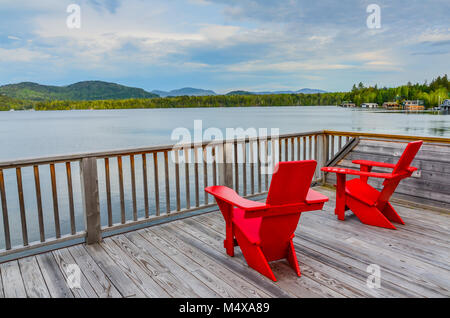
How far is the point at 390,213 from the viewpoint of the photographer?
3621 millimetres

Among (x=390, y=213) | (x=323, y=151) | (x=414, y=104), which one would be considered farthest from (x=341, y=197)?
(x=414, y=104)

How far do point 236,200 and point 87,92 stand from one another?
102 feet

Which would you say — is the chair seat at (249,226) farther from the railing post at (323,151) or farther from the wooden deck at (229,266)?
the railing post at (323,151)

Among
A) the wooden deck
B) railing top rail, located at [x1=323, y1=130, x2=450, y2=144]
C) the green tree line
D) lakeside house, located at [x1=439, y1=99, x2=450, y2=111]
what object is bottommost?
the wooden deck

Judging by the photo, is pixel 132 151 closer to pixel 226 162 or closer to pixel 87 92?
pixel 226 162

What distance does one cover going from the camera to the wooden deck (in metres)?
2.27

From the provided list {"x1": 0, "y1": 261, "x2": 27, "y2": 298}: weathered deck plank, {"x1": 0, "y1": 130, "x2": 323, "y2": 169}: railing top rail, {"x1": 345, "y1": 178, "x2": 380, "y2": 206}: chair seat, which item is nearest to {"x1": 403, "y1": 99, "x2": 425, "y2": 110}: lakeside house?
{"x1": 345, "y1": 178, "x2": 380, "y2": 206}: chair seat

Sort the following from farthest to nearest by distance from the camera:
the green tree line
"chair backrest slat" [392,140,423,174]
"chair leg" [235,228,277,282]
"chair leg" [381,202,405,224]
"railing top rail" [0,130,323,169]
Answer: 1. the green tree line
2. "chair leg" [381,202,405,224]
3. "chair backrest slat" [392,140,423,174]
4. "railing top rail" [0,130,323,169]
5. "chair leg" [235,228,277,282]

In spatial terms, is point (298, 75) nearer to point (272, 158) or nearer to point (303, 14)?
point (303, 14)

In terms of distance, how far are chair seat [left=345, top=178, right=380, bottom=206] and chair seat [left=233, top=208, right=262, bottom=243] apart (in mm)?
1512

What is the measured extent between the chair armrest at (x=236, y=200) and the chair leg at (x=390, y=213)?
201 cm

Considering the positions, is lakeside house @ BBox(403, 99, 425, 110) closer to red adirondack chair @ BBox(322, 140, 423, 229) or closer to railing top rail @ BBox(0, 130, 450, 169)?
railing top rail @ BBox(0, 130, 450, 169)

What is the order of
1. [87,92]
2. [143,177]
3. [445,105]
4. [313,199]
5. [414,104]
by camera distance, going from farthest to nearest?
Answer: [87,92] → [445,105] → [414,104] → [143,177] → [313,199]

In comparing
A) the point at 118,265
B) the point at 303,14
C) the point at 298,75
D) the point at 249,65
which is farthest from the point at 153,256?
the point at 249,65
